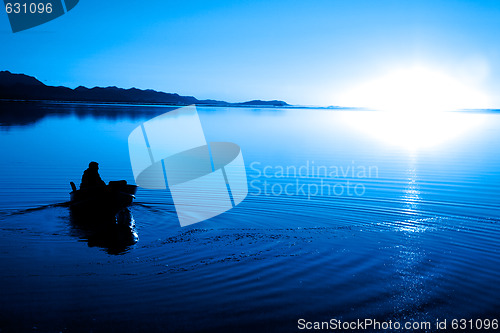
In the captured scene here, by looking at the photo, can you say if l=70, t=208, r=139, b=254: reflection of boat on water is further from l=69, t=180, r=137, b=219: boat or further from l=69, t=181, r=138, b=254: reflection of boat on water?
l=69, t=180, r=137, b=219: boat

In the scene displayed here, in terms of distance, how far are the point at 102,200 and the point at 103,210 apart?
1.47 ft

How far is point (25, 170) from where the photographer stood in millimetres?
24016

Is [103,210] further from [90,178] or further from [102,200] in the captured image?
[90,178]

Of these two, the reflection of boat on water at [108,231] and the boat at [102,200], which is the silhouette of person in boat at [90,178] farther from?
the reflection of boat on water at [108,231]

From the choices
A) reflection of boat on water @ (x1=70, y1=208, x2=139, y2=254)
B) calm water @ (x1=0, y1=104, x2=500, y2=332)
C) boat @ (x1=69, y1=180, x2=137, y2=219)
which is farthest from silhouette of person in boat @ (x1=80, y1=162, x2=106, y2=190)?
calm water @ (x1=0, y1=104, x2=500, y2=332)

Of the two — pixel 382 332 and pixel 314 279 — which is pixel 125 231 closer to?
pixel 314 279

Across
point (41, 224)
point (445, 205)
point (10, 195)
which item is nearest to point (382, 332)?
point (41, 224)

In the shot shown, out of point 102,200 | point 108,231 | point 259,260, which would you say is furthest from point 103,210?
point 259,260

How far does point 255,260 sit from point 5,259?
674cm

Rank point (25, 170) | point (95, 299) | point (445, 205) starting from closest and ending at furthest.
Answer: point (95, 299) < point (445, 205) < point (25, 170)

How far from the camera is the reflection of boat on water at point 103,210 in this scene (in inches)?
546

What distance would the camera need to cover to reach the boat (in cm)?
1524

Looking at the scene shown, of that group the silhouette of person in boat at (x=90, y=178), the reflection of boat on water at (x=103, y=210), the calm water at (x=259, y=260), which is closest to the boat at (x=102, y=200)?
the reflection of boat on water at (x=103, y=210)

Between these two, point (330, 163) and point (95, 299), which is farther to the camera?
point (330, 163)
